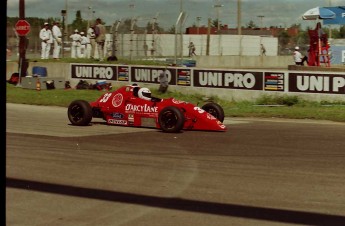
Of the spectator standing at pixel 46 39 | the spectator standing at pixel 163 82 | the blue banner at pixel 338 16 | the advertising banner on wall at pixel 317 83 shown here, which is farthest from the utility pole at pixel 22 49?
the blue banner at pixel 338 16

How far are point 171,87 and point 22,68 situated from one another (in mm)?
8487

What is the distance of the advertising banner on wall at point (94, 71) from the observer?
27.6 meters

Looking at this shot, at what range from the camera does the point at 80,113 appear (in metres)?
16.1

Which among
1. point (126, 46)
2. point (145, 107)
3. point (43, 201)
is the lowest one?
point (43, 201)

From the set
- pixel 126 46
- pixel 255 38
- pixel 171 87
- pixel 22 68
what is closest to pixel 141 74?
pixel 171 87

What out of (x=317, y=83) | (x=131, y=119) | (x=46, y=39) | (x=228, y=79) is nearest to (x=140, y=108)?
(x=131, y=119)

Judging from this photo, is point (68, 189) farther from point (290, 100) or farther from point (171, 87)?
point (171, 87)

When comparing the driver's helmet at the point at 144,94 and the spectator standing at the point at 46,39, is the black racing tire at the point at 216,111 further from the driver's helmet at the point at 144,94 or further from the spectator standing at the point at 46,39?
the spectator standing at the point at 46,39

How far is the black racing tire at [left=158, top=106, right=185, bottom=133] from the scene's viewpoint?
14516 millimetres

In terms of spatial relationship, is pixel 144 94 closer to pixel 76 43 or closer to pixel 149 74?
pixel 149 74

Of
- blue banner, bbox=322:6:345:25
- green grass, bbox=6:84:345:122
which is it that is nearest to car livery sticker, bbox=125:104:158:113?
green grass, bbox=6:84:345:122

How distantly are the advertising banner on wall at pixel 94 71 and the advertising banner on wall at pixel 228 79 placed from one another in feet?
14.3

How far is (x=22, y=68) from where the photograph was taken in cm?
3058

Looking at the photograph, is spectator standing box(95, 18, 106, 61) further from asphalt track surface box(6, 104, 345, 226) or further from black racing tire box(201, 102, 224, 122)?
asphalt track surface box(6, 104, 345, 226)
